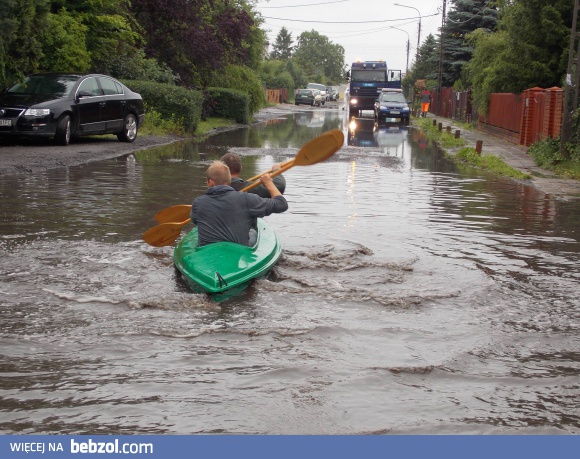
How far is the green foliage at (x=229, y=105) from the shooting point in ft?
128

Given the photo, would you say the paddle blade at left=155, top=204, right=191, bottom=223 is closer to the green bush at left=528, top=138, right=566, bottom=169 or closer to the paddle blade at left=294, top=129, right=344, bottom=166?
the paddle blade at left=294, top=129, right=344, bottom=166

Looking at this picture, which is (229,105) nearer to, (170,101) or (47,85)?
(170,101)

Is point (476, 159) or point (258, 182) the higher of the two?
point (258, 182)

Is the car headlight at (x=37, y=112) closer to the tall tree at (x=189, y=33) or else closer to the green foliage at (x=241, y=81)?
the tall tree at (x=189, y=33)

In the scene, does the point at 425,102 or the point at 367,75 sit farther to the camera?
the point at 425,102

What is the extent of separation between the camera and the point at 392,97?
4588 cm

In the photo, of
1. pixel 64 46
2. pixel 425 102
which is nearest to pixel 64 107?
pixel 64 46

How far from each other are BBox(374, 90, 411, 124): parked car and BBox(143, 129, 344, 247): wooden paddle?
34.8m

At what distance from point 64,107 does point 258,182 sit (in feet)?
40.0

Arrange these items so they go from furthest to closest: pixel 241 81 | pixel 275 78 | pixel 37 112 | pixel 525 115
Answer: pixel 275 78 → pixel 241 81 → pixel 525 115 → pixel 37 112

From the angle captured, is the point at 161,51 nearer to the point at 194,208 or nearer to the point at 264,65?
the point at 194,208

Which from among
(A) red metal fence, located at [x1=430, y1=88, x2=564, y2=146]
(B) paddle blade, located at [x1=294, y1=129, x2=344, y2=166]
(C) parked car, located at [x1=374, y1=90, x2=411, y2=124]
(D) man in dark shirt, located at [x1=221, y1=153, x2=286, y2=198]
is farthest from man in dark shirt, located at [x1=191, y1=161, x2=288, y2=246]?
(C) parked car, located at [x1=374, y1=90, x2=411, y2=124]

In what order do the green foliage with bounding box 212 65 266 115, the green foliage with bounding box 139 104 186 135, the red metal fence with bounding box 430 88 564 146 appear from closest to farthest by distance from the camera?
the red metal fence with bounding box 430 88 564 146 → the green foliage with bounding box 139 104 186 135 → the green foliage with bounding box 212 65 266 115

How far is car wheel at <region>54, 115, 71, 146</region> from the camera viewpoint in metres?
19.9
